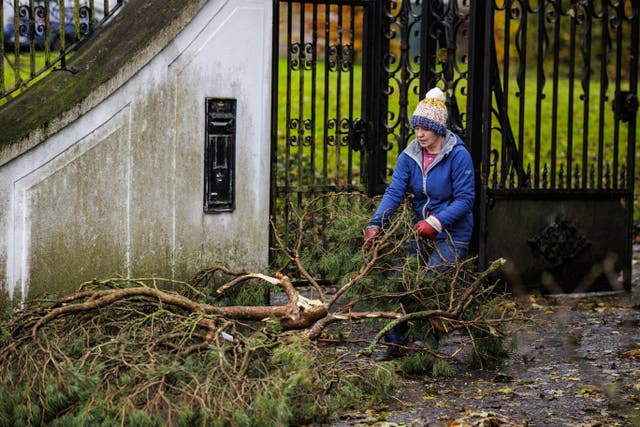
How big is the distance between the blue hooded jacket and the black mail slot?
123 centimetres

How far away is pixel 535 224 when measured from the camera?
8.76 meters

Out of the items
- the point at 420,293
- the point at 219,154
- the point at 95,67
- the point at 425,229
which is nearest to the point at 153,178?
the point at 219,154

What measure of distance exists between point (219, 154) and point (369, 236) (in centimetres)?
143

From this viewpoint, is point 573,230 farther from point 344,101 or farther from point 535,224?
point 344,101

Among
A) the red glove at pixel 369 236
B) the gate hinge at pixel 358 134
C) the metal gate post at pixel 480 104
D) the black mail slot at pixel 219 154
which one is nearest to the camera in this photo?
the red glove at pixel 369 236

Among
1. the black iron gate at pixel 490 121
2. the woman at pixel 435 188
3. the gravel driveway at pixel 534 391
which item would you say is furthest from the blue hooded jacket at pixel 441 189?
the black iron gate at pixel 490 121

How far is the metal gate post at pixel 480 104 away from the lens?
27.3 ft

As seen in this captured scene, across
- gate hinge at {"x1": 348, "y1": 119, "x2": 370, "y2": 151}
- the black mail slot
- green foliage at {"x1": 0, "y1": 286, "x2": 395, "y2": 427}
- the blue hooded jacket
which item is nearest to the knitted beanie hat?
the blue hooded jacket

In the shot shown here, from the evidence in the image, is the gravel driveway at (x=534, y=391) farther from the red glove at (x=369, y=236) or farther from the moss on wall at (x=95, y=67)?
the moss on wall at (x=95, y=67)

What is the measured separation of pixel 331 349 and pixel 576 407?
1360 millimetres

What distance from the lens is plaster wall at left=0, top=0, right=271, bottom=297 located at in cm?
657

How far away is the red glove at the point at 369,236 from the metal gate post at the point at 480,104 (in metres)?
2.30

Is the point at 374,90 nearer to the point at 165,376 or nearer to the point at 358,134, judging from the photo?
the point at 358,134

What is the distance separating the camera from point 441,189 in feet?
21.5
